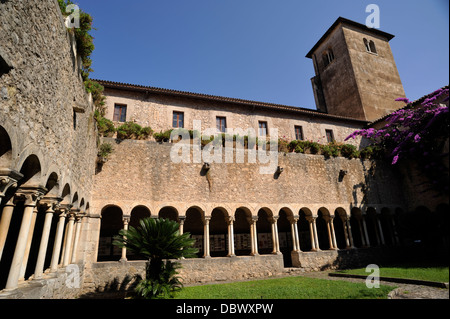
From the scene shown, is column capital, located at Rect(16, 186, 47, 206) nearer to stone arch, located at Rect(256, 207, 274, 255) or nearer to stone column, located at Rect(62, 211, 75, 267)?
stone column, located at Rect(62, 211, 75, 267)

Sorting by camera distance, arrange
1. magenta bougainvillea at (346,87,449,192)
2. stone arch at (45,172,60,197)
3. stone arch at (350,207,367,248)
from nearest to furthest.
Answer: magenta bougainvillea at (346,87,449,192)
stone arch at (45,172,60,197)
stone arch at (350,207,367,248)

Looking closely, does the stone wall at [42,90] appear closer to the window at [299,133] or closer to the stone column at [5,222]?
the stone column at [5,222]

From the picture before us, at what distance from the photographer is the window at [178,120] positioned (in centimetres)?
1612

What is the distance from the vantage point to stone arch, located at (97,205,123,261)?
1204 cm

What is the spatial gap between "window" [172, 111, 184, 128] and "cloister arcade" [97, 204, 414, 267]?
18.5 feet

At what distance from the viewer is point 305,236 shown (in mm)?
16641

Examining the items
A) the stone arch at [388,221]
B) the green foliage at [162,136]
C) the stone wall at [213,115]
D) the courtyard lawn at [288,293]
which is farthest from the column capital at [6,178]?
the stone arch at [388,221]

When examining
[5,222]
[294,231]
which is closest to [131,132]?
[5,222]

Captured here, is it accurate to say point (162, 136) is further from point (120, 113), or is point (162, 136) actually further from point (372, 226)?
point (372, 226)

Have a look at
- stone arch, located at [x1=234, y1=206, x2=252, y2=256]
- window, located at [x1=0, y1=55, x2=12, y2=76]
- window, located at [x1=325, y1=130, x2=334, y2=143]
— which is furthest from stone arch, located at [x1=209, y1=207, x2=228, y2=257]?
window, located at [x1=0, y1=55, x2=12, y2=76]
